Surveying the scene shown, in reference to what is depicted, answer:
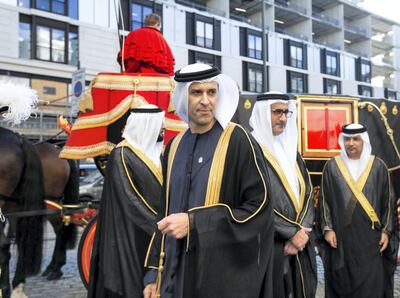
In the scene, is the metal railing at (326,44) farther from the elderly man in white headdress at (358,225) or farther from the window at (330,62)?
the elderly man in white headdress at (358,225)

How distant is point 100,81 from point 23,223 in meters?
1.92

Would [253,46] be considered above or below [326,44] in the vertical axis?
below

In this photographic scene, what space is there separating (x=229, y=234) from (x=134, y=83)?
350 cm

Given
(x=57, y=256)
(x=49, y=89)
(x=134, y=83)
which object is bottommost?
(x=57, y=256)

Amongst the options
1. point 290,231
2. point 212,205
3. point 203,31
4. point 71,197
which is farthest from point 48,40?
point 212,205

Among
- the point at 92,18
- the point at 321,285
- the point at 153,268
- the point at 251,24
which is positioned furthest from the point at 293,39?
the point at 153,268

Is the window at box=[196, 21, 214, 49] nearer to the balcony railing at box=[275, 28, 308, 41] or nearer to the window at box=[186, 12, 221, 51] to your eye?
the window at box=[186, 12, 221, 51]

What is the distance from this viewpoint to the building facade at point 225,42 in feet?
76.2

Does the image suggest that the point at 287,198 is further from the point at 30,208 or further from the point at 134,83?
the point at 30,208

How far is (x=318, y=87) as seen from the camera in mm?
39781

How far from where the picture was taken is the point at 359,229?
4.05 m

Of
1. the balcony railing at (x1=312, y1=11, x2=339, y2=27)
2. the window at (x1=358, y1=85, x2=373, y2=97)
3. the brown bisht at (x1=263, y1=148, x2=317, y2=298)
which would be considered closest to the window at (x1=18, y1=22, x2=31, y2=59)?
the brown bisht at (x1=263, y1=148, x2=317, y2=298)

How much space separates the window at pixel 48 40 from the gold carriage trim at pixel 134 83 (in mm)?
20103

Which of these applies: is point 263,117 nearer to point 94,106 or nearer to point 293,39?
point 94,106
